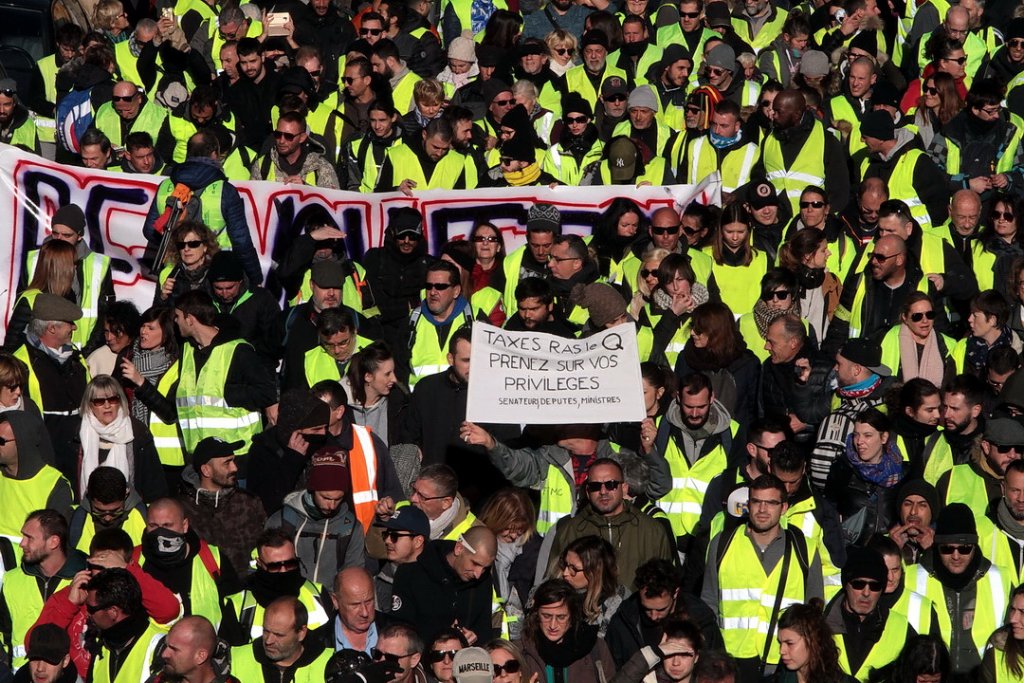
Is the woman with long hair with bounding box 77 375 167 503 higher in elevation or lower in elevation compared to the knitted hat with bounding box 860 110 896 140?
lower

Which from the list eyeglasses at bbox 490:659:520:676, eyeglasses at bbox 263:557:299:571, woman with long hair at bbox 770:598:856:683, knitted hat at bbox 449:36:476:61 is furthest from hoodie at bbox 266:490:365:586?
knitted hat at bbox 449:36:476:61

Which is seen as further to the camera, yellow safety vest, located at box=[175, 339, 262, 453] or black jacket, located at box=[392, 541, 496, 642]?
yellow safety vest, located at box=[175, 339, 262, 453]

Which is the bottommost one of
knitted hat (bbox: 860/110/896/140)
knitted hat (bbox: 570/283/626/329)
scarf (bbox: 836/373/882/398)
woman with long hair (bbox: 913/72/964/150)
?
scarf (bbox: 836/373/882/398)

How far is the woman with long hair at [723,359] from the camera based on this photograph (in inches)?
567

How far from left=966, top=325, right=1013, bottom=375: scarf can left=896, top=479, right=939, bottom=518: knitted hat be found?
1.81 metres

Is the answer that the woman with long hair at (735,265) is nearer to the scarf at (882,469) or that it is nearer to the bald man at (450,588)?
the scarf at (882,469)

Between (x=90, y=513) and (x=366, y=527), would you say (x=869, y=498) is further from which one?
(x=90, y=513)

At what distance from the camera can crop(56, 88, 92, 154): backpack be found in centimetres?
1825

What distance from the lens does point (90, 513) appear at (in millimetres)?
13328

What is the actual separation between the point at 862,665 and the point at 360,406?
3548 millimetres

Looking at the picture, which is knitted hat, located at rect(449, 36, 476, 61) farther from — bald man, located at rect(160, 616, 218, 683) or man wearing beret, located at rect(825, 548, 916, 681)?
bald man, located at rect(160, 616, 218, 683)

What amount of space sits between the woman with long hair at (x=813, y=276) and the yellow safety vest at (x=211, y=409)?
3.62m

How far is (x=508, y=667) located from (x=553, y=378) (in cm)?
247

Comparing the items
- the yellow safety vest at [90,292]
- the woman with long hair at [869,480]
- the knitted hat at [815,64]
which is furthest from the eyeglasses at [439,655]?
the knitted hat at [815,64]
